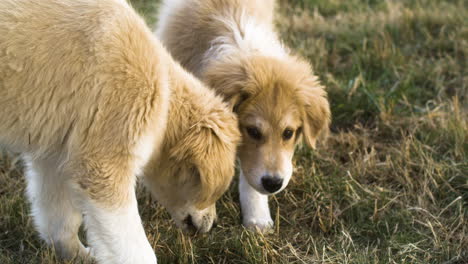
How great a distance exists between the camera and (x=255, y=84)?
4.17 meters

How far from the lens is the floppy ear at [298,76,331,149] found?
4324 mm

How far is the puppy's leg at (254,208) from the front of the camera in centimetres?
453

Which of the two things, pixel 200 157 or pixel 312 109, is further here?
pixel 312 109

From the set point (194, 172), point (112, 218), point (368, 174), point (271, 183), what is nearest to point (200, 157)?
point (194, 172)

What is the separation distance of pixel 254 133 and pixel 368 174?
3.81 feet

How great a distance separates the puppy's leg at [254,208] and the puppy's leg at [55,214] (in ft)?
3.63

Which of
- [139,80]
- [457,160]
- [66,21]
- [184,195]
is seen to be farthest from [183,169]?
[457,160]

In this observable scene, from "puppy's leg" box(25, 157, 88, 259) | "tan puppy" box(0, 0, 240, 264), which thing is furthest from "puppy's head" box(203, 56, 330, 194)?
"puppy's leg" box(25, 157, 88, 259)

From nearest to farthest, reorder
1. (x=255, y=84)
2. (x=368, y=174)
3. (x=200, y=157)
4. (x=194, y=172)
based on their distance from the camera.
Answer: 1. (x=200, y=157)
2. (x=194, y=172)
3. (x=255, y=84)
4. (x=368, y=174)

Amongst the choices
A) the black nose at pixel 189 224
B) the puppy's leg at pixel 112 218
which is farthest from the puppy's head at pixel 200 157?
the puppy's leg at pixel 112 218

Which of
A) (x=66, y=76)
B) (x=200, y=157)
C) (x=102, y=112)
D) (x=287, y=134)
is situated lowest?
(x=287, y=134)

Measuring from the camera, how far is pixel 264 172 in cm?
411

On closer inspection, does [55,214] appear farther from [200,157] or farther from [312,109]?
[312,109]

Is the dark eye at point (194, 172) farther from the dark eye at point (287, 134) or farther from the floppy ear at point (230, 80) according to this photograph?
the dark eye at point (287, 134)
